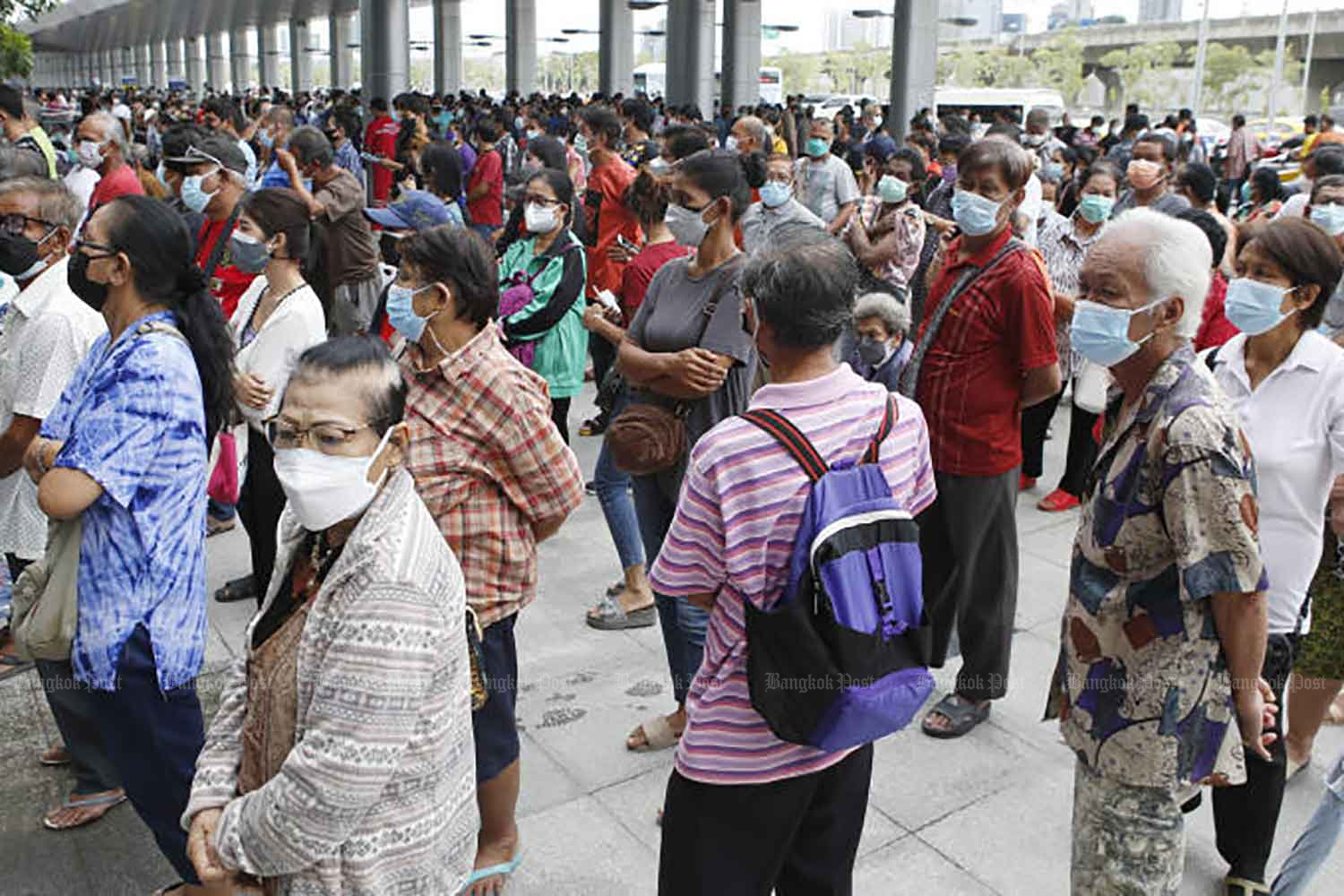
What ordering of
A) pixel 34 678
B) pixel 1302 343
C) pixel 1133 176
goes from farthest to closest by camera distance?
pixel 1133 176 → pixel 34 678 → pixel 1302 343

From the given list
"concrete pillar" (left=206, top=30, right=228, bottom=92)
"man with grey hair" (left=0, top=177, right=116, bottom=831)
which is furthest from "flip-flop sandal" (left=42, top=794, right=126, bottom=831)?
"concrete pillar" (left=206, top=30, right=228, bottom=92)

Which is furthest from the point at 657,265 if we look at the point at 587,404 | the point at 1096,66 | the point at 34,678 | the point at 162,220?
the point at 1096,66

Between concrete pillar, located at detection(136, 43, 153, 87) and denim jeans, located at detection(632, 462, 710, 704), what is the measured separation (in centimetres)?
10149

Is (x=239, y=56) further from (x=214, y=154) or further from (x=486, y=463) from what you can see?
(x=486, y=463)

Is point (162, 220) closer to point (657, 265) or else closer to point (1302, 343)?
point (657, 265)

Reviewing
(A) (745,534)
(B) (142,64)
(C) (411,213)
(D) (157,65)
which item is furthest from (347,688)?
(B) (142,64)

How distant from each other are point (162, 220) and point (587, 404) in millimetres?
5640

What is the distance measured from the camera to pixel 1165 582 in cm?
241

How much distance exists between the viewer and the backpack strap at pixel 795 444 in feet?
7.49

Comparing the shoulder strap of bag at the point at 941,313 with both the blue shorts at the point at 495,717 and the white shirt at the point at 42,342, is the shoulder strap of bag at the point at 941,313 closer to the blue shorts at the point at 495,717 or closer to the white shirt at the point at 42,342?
the blue shorts at the point at 495,717

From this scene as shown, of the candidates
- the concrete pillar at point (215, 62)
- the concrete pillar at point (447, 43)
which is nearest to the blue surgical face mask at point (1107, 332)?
the concrete pillar at point (447, 43)

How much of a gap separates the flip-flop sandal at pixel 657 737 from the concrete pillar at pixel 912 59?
18.7 m

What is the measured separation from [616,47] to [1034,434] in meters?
28.1

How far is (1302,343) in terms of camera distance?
10.7 ft
